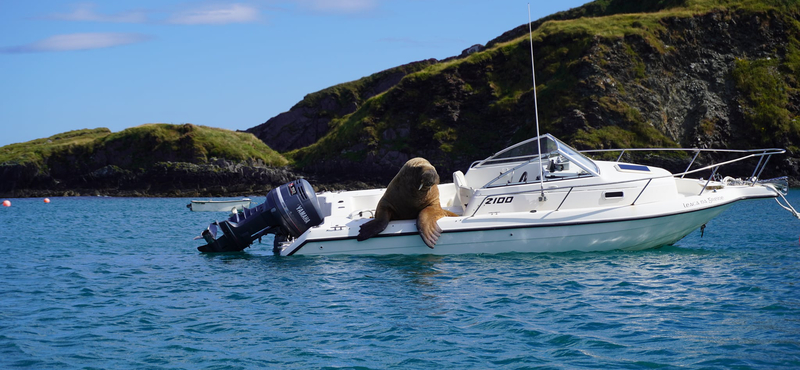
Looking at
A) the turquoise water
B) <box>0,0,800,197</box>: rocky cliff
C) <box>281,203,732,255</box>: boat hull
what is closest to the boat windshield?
<box>281,203,732,255</box>: boat hull

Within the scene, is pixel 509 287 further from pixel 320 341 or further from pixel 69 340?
pixel 69 340

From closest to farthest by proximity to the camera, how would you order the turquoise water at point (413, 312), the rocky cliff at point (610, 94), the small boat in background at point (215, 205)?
the turquoise water at point (413, 312) < the small boat in background at point (215, 205) < the rocky cliff at point (610, 94)

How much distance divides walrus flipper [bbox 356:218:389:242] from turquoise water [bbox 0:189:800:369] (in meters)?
0.53

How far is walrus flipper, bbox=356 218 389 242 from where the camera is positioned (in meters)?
14.1

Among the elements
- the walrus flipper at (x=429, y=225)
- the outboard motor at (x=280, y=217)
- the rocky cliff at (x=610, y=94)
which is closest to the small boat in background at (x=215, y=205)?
the outboard motor at (x=280, y=217)

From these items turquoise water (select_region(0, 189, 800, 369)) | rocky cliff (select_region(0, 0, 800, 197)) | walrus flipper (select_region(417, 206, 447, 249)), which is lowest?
turquoise water (select_region(0, 189, 800, 369))

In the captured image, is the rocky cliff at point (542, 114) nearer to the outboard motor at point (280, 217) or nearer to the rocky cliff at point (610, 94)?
the rocky cliff at point (610, 94)

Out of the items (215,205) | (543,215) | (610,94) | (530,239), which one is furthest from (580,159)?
(610,94)

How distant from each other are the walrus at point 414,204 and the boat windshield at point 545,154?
7.43 ft

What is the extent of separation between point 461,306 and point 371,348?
7.58 feet

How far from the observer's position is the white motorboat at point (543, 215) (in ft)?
46.1

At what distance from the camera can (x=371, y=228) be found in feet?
46.5

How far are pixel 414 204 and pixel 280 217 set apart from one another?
3058 mm

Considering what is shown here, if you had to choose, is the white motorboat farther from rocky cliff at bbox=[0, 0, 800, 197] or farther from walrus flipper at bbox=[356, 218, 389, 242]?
rocky cliff at bbox=[0, 0, 800, 197]
